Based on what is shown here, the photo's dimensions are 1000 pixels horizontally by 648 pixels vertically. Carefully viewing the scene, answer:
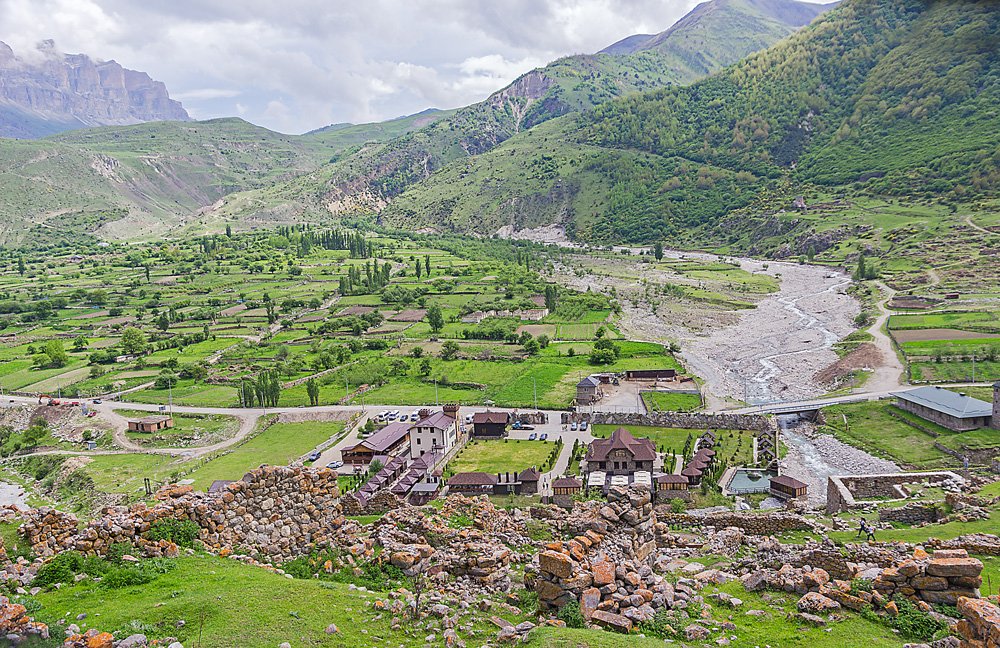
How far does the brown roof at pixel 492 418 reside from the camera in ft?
176

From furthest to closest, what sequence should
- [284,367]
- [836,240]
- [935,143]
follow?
[935,143]
[836,240]
[284,367]

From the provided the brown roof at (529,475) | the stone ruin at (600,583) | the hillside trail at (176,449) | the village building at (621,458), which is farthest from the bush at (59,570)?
the hillside trail at (176,449)

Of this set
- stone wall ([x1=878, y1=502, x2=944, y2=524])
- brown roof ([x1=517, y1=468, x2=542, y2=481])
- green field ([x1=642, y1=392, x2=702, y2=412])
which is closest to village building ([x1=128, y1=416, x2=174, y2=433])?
brown roof ([x1=517, y1=468, x2=542, y2=481])

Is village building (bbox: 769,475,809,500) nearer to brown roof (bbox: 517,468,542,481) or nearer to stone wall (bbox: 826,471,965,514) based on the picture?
stone wall (bbox: 826,471,965,514)

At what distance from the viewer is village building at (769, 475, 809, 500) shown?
3681 centimetres

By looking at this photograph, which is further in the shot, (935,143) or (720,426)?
(935,143)

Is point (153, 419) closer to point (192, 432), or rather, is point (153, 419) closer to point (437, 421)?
point (192, 432)

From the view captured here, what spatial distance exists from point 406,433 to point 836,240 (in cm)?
12947

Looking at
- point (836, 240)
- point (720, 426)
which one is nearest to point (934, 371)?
point (720, 426)

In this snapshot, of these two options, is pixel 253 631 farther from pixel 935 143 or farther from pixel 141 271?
pixel 935 143

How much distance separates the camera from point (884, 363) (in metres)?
65.0

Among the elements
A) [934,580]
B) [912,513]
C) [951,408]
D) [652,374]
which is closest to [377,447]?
[652,374]

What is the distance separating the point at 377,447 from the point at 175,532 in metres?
28.0

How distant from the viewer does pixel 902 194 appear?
160m
